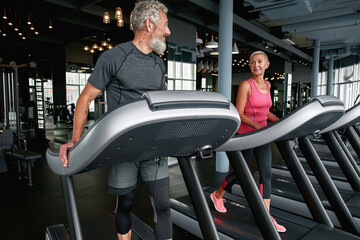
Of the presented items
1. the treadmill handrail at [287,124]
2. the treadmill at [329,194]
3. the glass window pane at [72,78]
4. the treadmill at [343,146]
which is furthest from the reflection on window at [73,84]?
the treadmill handrail at [287,124]

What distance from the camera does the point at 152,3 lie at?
3.75ft

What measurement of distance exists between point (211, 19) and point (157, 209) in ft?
17.0

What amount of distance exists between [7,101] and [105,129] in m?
4.67

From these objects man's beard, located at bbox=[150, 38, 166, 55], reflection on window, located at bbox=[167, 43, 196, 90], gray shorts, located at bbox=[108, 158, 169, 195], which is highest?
reflection on window, located at bbox=[167, 43, 196, 90]

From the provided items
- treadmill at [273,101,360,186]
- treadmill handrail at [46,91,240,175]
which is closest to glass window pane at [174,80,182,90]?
treadmill at [273,101,360,186]

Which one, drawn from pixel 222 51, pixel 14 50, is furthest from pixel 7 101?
pixel 14 50

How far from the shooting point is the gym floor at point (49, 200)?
213 centimetres

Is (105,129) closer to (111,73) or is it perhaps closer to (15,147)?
(111,73)

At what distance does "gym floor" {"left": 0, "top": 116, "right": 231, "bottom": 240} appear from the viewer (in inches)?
83.8

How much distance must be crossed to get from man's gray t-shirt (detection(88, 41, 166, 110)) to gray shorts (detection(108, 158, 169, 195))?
0.29 meters

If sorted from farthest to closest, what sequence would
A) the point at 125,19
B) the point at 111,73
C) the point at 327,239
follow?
the point at 125,19 → the point at 327,239 → the point at 111,73

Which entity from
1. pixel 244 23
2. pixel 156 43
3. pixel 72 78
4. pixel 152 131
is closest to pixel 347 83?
pixel 244 23

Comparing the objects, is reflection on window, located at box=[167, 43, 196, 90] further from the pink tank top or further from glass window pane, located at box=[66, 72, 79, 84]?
glass window pane, located at box=[66, 72, 79, 84]

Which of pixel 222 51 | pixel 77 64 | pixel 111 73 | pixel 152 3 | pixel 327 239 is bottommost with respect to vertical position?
pixel 327 239
